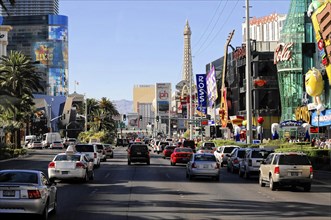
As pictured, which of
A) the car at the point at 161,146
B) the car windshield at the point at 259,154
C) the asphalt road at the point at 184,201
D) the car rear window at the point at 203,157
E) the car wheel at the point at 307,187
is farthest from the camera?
the car at the point at 161,146

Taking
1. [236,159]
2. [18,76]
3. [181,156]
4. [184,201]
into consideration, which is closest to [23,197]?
[184,201]

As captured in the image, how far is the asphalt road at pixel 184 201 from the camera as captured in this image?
52.5ft

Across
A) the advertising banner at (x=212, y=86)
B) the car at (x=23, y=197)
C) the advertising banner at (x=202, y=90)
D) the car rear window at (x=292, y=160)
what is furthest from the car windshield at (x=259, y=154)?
the advertising banner at (x=202, y=90)

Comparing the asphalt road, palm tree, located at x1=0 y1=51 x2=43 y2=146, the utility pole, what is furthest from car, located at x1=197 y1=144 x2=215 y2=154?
palm tree, located at x1=0 y1=51 x2=43 y2=146

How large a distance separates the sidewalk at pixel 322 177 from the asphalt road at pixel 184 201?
6.70 ft

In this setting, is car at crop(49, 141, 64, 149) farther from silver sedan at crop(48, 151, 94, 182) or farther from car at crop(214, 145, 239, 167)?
silver sedan at crop(48, 151, 94, 182)

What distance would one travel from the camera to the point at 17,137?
75375mm

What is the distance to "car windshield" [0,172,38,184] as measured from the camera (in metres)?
14.7

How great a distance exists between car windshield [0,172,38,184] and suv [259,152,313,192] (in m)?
12.5

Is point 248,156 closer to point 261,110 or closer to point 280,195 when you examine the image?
point 280,195

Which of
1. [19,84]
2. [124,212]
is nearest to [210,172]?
[124,212]

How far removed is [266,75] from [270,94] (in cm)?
323

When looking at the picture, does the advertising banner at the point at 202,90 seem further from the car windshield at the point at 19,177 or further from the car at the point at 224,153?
the car windshield at the point at 19,177

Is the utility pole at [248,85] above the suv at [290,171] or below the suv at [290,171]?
→ above
